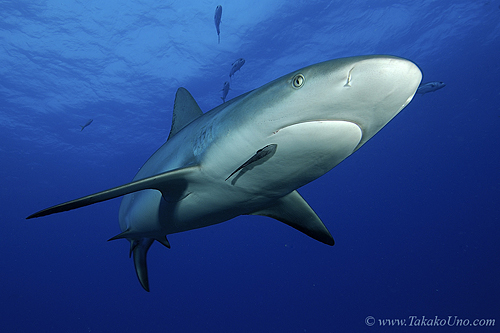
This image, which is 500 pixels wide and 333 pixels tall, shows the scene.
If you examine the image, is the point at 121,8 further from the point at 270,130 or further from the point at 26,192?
the point at 26,192

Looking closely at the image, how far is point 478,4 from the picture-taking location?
18.5 m

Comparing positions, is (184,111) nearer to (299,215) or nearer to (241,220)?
(299,215)

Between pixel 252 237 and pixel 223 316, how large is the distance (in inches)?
1166

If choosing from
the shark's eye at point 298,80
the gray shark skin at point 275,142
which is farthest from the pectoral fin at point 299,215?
the shark's eye at point 298,80

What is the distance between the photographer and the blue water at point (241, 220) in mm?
18297

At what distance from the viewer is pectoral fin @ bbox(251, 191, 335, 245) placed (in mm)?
2890

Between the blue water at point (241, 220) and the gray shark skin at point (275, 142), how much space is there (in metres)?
17.3

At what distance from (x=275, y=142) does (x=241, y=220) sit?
250 ft

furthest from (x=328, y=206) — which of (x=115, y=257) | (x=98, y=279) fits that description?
(x=98, y=279)

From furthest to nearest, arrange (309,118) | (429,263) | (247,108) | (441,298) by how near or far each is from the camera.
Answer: (429,263) → (441,298) → (247,108) → (309,118)

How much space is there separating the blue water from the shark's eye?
17.9m

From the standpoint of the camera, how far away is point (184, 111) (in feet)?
12.6

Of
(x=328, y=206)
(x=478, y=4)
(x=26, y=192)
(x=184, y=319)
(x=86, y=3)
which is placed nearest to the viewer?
(x=86, y=3)

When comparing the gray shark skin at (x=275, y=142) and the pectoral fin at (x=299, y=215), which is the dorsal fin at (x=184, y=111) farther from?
the pectoral fin at (x=299, y=215)
